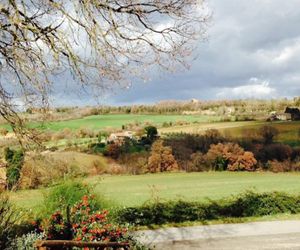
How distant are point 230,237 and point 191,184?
1805 centimetres

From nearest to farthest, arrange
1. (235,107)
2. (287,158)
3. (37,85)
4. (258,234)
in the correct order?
(37,85) < (258,234) < (287,158) < (235,107)

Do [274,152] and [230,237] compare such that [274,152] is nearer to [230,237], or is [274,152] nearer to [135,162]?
[135,162]

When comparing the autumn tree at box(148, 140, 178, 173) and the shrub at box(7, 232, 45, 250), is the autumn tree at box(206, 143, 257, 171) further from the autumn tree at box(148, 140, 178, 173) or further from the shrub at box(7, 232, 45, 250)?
the shrub at box(7, 232, 45, 250)

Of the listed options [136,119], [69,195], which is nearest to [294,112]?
[136,119]

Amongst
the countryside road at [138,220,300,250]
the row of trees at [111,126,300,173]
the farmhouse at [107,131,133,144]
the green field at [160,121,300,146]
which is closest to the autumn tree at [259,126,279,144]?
the row of trees at [111,126,300,173]

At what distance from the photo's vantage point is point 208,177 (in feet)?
128

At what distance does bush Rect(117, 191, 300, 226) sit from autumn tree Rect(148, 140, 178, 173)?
1831 cm

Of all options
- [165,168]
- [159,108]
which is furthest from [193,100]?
[165,168]

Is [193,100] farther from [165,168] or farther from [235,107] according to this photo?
[165,168]

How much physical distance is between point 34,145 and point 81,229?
6.86ft

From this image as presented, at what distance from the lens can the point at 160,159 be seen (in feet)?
132

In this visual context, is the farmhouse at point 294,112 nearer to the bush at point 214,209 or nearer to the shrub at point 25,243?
the bush at point 214,209

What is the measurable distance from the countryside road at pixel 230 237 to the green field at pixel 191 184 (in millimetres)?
7687

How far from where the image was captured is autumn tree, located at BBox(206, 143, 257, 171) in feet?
134
